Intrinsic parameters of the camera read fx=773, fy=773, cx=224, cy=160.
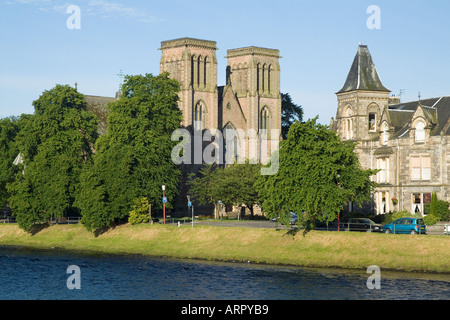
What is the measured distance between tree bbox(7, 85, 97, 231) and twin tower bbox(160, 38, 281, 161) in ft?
80.5

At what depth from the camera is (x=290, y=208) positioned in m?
62.9

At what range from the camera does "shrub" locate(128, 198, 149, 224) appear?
252ft

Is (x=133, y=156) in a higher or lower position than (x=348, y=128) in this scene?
lower

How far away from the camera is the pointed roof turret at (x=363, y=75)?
276 ft

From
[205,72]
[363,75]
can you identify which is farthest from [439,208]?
[205,72]

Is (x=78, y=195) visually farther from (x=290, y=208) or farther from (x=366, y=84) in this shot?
(x=366, y=84)

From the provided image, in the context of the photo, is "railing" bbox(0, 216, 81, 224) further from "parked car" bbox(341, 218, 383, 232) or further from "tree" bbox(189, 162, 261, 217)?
"parked car" bbox(341, 218, 383, 232)

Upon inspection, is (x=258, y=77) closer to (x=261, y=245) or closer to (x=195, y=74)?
(x=195, y=74)

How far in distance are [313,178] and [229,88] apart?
60769mm

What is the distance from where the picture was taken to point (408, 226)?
202 feet

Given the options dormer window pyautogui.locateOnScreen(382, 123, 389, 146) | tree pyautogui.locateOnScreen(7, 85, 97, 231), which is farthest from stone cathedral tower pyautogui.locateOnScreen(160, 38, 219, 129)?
dormer window pyautogui.locateOnScreen(382, 123, 389, 146)

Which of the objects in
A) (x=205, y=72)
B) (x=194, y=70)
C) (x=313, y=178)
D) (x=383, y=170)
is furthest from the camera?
(x=205, y=72)
